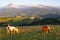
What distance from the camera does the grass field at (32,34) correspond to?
2781 millimetres

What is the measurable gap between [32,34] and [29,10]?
1.51 ft

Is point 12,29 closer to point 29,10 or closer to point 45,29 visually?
point 29,10

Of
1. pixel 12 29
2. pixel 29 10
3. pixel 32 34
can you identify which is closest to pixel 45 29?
pixel 32 34

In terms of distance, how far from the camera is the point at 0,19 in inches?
116

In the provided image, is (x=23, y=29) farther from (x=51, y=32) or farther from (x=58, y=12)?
(x=58, y=12)

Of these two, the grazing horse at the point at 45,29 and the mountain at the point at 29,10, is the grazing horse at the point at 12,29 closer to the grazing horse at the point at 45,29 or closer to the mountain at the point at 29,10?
the mountain at the point at 29,10

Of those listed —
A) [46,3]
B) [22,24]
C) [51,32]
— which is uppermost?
[46,3]

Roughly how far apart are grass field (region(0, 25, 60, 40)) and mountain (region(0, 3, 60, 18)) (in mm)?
243

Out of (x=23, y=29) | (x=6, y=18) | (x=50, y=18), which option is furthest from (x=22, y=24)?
(x=50, y=18)

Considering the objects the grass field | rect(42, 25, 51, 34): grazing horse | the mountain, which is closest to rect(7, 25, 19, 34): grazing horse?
the grass field

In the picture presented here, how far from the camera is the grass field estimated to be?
2781mm

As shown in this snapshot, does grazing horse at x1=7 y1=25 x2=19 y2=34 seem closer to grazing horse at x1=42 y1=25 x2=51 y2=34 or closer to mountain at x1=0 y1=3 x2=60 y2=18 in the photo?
mountain at x1=0 y1=3 x2=60 y2=18

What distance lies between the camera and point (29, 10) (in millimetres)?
3016

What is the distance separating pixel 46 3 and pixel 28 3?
327mm
